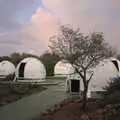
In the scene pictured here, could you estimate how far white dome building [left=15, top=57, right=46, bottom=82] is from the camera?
156 ft

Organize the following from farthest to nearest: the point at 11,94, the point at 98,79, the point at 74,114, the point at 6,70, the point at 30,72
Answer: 1. the point at 6,70
2. the point at 30,72
3. the point at 11,94
4. the point at 98,79
5. the point at 74,114

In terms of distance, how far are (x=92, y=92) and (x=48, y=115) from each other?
10.6 metres

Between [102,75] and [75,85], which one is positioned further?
[75,85]

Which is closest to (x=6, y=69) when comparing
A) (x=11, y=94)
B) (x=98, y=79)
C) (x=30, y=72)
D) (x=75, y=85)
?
(x=30, y=72)

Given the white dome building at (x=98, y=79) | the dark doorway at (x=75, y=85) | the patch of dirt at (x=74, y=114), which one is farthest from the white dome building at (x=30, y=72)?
the patch of dirt at (x=74, y=114)

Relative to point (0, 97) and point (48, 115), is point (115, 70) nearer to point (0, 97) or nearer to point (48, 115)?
point (0, 97)

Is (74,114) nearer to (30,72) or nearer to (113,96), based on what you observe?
(113,96)

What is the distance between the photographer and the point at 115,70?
104 ft

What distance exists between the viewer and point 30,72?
4762 cm

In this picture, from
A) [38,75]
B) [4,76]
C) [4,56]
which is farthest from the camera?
[4,56]

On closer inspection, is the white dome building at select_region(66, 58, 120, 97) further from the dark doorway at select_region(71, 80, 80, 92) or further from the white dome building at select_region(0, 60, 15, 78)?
the white dome building at select_region(0, 60, 15, 78)

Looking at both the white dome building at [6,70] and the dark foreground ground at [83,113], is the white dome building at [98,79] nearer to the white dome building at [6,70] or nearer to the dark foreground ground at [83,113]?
the dark foreground ground at [83,113]

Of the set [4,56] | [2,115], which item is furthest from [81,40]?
[4,56]

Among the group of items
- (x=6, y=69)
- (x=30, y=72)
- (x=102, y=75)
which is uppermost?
(x=6, y=69)
